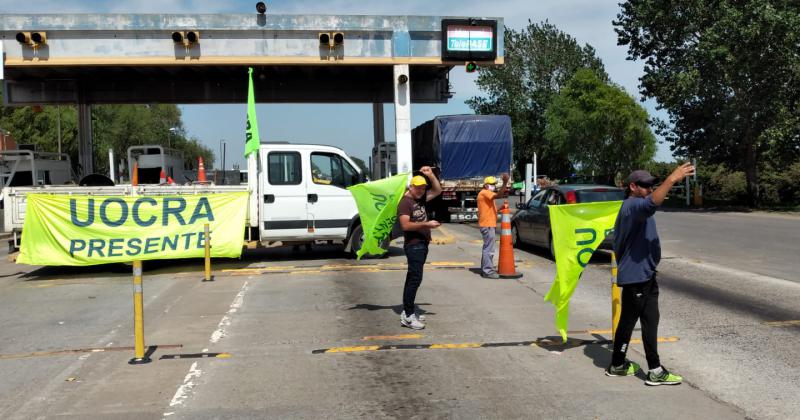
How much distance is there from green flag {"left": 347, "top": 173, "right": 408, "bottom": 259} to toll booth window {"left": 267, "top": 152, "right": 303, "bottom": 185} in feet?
15.3

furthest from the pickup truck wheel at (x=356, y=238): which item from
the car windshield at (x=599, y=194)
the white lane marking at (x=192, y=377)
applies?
the white lane marking at (x=192, y=377)

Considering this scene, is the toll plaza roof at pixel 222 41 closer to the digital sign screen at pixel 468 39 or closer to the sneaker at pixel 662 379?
the digital sign screen at pixel 468 39

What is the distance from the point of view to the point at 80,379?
5832mm

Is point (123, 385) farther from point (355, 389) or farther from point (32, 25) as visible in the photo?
point (32, 25)

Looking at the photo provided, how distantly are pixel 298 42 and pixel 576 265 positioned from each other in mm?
15459

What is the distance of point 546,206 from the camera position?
13.9 meters

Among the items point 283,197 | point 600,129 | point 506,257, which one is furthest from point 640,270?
point 600,129

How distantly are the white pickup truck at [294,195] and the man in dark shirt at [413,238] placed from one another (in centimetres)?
601

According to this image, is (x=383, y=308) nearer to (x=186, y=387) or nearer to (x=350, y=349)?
(x=350, y=349)

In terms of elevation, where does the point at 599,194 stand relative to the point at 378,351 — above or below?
above

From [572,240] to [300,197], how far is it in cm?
Result: 782

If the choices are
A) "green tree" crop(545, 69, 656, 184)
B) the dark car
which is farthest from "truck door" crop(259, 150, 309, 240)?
"green tree" crop(545, 69, 656, 184)

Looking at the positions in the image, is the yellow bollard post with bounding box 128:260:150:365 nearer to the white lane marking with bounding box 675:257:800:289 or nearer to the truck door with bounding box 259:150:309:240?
the truck door with bounding box 259:150:309:240

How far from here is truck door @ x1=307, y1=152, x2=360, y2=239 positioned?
43.6 ft
